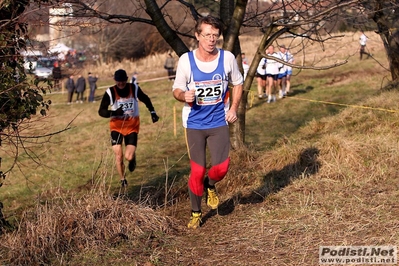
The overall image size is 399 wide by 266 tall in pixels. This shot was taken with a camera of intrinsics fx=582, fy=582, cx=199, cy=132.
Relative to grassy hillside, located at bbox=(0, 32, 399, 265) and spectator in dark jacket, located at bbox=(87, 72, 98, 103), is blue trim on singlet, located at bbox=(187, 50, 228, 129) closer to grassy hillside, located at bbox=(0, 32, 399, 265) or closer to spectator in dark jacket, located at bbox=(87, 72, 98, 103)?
grassy hillside, located at bbox=(0, 32, 399, 265)

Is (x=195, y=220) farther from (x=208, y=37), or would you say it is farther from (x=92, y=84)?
(x=92, y=84)

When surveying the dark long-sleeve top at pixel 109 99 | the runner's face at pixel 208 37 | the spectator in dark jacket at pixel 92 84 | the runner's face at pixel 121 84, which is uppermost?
the runner's face at pixel 208 37

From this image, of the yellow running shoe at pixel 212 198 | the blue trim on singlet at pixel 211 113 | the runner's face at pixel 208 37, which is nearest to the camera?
the runner's face at pixel 208 37

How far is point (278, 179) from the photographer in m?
7.83

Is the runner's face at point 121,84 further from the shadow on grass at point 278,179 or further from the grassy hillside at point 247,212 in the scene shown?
the shadow on grass at point 278,179

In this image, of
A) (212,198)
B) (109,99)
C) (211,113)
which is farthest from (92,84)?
(211,113)

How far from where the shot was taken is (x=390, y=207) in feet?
19.2

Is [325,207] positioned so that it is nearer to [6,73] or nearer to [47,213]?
[47,213]

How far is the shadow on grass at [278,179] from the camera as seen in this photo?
6820 millimetres

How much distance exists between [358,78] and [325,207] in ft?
58.4

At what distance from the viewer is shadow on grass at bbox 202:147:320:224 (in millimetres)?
6820

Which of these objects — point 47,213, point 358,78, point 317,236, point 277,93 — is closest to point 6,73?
point 47,213

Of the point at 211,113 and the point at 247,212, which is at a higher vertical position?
the point at 211,113


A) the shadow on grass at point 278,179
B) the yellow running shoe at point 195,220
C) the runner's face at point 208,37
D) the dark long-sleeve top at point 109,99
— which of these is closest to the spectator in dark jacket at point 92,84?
the dark long-sleeve top at point 109,99
